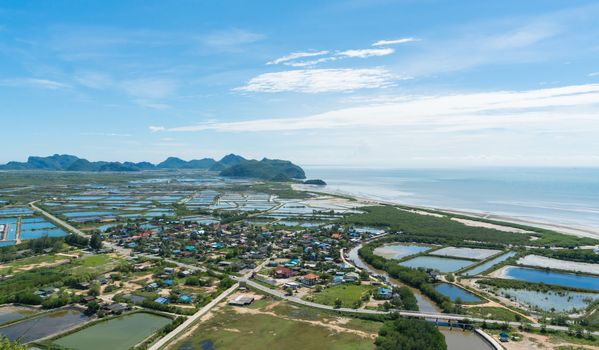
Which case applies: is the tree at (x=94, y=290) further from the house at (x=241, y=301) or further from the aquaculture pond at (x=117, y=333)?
the house at (x=241, y=301)

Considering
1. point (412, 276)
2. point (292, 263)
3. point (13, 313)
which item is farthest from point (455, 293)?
point (13, 313)

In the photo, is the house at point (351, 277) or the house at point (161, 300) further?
the house at point (351, 277)

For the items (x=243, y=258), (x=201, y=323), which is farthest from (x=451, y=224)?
(x=201, y=323)

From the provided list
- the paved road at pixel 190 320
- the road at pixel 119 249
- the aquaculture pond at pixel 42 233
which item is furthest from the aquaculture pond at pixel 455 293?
the aquaculture pond at pixel 42 233

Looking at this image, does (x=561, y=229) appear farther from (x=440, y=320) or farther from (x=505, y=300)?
(x=440, y=320)

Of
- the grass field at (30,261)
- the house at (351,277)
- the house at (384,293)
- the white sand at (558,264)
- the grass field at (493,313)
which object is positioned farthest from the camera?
the white sand at (558,264)

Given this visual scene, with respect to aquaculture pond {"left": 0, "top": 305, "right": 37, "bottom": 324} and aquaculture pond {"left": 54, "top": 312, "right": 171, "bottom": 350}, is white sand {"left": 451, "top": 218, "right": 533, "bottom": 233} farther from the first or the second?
aquaculture pond {"left": 0, "top": 305, "right": 37, "bottom": 324}

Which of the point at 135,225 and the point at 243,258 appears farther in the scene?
the point at 135,225
